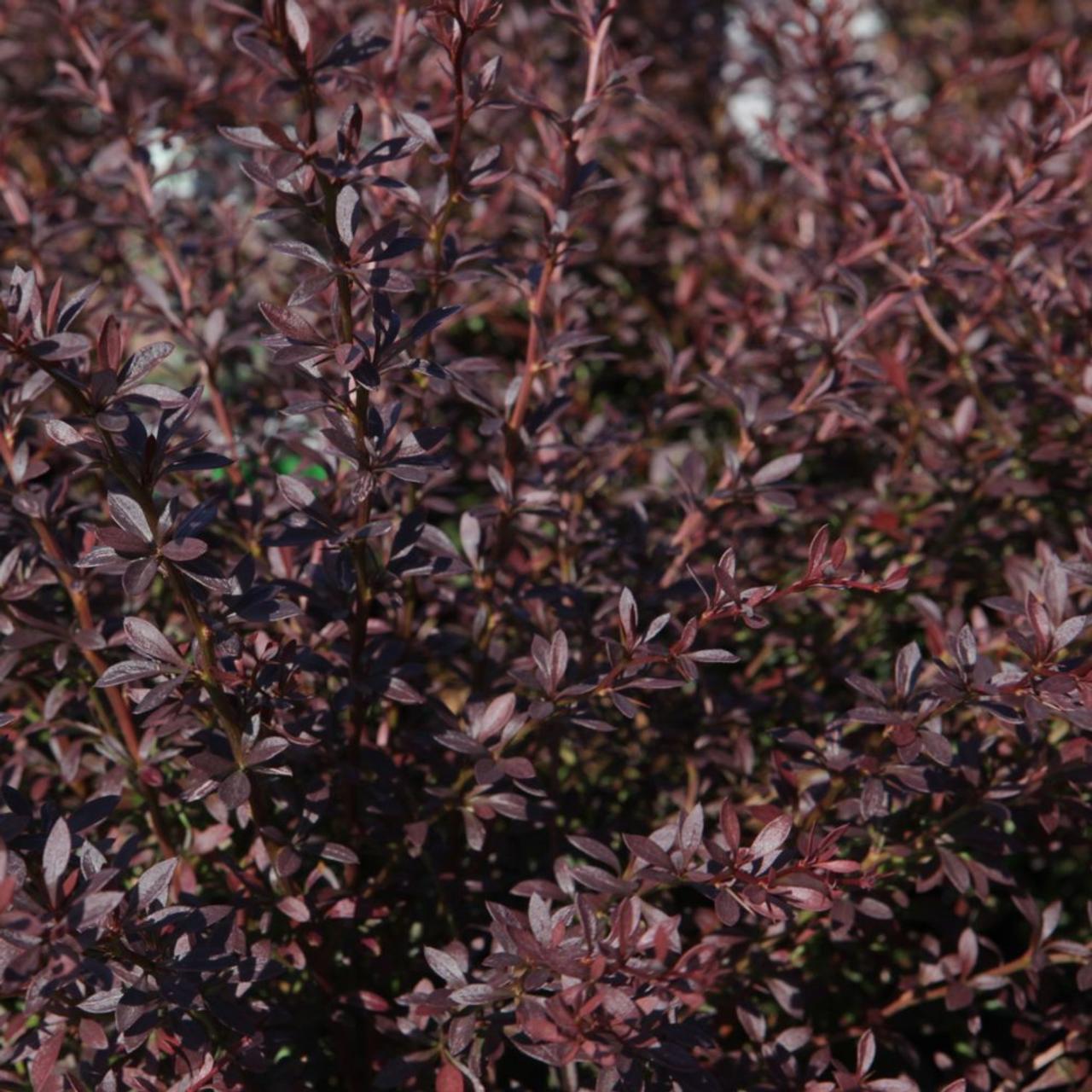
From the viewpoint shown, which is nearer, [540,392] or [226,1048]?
[226,1048]

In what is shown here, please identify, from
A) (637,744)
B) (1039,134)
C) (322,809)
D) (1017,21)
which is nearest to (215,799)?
(322,809)

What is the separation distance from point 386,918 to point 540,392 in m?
0.89

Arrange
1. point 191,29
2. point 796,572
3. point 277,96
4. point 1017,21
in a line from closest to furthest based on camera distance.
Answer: point 277,96 < point 796,572 < point 191,29 < point 1017,21

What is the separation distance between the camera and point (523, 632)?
81.0 inches

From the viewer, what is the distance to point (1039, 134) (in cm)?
197

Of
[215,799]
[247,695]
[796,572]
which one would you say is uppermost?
[247,695]

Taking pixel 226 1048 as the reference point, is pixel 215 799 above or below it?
above

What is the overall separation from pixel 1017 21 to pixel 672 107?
2.86 metres

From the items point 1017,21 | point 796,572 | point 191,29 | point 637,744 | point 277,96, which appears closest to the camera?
point 277,96

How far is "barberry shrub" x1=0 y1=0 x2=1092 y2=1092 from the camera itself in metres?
1.36

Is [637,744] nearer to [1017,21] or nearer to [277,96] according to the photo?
[277,96]

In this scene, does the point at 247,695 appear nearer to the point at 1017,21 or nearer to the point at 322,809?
the point at 322,809

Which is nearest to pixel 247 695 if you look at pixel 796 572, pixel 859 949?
pixel 859 949

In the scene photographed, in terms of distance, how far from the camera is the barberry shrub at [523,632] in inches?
53.6
